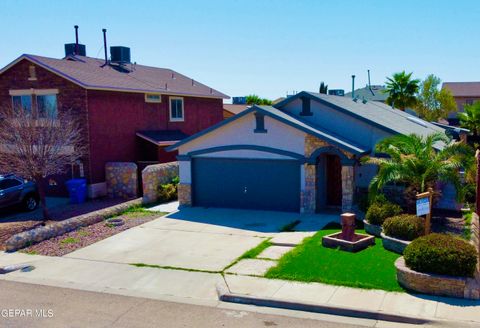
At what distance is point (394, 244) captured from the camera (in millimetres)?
13117

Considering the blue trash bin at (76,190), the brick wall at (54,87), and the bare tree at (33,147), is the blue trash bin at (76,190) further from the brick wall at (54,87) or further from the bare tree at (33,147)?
the bare tree at (33,147)

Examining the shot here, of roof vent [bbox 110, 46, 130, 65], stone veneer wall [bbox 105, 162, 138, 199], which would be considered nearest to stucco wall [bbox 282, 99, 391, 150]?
stone veneer wall [bbox 105, 162, 138, 199]

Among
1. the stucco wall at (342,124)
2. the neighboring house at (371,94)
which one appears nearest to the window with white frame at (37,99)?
the stucco wall at (342,124)

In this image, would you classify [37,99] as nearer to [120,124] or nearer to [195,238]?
[120,124]

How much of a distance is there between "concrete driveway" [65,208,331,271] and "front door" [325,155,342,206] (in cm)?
209

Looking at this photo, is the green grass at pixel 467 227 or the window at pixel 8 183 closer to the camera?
the green grass at pixel 467 227

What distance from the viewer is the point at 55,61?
24578 millimetres

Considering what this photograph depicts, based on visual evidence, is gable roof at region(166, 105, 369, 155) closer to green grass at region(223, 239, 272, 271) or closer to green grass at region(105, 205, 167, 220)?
green grass at region(105, 205, 167, 220)

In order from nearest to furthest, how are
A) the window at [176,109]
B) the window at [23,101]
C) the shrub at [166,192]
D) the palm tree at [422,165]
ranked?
the palm tree at [422,165] → the shrub at [166,192] → the window at [23,101] → the window at [176,109]

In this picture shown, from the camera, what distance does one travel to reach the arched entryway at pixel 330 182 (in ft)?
63.2

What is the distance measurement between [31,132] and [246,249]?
9.19 metres

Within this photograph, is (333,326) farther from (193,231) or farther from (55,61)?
(55,61)

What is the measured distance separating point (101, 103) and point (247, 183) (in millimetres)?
8896

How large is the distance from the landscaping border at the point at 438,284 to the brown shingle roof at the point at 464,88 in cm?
5690
